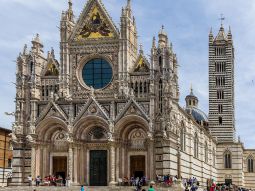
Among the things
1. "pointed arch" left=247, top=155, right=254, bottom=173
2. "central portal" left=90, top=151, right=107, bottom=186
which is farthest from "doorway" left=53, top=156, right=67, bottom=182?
"pointed arch" left=247, top=155, right=254, bottom=173

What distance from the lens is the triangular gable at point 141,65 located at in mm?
48531

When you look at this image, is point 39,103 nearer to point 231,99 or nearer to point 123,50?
point 123,50

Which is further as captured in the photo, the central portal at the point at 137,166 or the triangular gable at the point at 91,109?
the central portal at the point at 137,166

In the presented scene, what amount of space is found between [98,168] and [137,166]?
329cm

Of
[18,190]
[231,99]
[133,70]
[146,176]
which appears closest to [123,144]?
[146,176]

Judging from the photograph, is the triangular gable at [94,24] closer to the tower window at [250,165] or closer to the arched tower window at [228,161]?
the arched tower window at [228,161]

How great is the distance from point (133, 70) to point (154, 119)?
482cm

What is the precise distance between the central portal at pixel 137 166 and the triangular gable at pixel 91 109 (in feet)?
15.3

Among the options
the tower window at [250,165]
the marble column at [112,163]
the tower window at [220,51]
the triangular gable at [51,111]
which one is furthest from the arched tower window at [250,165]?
the triangular gable at [51,111]

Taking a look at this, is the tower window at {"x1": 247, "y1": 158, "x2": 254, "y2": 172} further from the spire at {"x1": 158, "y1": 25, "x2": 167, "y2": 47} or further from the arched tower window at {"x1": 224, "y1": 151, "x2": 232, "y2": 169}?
the spire at {"x1": 158, "y1": 25, "x2": 167, "y2": 47}

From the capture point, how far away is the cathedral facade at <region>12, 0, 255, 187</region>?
47062mm

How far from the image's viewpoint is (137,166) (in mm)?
48125

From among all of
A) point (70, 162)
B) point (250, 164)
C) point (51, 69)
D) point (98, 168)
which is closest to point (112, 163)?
point (98, 168)

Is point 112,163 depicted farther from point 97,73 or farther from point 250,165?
point 250,165
